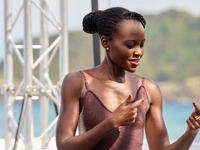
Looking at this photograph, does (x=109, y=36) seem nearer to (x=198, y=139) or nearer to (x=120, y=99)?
(x=120, y=99)

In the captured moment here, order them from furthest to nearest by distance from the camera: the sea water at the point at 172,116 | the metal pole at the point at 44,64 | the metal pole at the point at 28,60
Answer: the sea water at the point at 172,116, the metal pole at the point at 44,64, the metal pole at the point at 28,60

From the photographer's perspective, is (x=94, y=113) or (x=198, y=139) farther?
(x=198, y=139)

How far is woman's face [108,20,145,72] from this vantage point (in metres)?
1.42

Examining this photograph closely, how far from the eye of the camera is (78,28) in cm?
2736

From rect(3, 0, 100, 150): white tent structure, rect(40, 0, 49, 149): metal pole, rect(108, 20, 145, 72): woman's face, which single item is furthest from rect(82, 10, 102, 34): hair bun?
rect(40, 0, 49, 149): metal pole

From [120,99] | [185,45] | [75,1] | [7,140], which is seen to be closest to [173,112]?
[185,45]

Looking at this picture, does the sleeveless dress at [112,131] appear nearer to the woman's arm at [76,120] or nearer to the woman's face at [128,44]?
the woman's arm at [76,120]

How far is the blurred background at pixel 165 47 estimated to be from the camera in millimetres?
26953

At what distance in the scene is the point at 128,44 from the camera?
1.43 meters

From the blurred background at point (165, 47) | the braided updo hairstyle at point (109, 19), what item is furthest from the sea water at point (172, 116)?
the braided updo hairstyle at point (109, 19)

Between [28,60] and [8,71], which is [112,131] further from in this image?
[8,71]

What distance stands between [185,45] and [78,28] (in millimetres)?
7288

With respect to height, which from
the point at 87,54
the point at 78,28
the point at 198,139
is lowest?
the point at 198,139

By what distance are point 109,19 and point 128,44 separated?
0.12m
